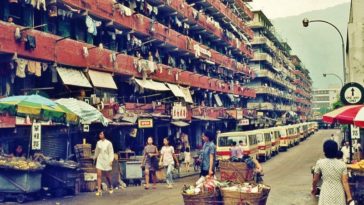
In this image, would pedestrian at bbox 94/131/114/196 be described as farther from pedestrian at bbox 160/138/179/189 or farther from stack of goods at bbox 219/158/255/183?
stack of goods at bbox 219/158/255/183

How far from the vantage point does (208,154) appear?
43.0 feet

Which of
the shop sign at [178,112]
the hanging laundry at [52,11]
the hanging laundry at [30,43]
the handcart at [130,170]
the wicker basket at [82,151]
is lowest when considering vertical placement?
the handcart at [130,170]

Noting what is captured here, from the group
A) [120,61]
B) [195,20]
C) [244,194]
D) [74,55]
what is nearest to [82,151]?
[74,55]

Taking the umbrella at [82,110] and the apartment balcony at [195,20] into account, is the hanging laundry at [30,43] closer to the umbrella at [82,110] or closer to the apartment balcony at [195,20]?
the umbrella at [82,110]

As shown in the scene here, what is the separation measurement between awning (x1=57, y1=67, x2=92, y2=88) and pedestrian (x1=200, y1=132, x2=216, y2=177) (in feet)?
33.8

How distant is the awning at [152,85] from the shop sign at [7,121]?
11.8 metres

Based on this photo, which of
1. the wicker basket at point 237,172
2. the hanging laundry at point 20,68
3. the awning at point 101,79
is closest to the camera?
the wicker basket at point 237,172

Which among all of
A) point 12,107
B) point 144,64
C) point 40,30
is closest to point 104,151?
point 12,107

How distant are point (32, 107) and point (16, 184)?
225cm

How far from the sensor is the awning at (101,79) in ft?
80.0

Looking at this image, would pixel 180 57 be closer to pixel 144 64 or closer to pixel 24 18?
pixel 144 64

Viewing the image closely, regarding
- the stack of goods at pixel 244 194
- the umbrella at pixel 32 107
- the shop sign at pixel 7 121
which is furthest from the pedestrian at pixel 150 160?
the stack of goods at pixel 244 194

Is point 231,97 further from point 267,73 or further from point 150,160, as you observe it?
point 150,160

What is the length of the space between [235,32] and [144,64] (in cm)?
3108
